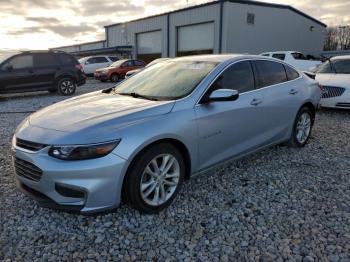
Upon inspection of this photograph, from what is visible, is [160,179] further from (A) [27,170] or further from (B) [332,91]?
(B) [332,91]

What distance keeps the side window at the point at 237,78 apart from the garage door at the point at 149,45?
25727mm

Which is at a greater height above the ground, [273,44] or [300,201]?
[273,44]

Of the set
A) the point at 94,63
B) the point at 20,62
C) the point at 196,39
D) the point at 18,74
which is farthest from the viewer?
the point at 196,39

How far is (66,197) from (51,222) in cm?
53

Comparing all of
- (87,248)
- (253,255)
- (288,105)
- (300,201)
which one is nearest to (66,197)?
(87,248)

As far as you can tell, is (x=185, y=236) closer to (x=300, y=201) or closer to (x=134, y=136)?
(x=134, y=136)

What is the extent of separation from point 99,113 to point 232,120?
1.57m

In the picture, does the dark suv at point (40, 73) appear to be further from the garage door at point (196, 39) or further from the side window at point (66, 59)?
the garage door at point (196, 39)

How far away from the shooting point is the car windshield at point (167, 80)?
373 cm

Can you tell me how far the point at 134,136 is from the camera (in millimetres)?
2957

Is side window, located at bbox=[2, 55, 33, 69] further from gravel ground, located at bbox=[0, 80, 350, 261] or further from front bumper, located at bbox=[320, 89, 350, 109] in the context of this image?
front bumper, located at bbox=[320, 89, 350, 109]

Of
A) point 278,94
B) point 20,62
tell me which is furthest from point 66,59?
point 278,94

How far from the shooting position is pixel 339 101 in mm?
8250

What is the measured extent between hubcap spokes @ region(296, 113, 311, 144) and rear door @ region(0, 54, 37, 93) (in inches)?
396
